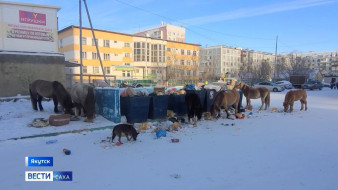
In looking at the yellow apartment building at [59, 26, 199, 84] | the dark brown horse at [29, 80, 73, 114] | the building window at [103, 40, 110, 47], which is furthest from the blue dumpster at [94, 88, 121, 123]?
the building window at [103, 40, 110, 47]

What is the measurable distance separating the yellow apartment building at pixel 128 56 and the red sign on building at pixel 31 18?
24700mm

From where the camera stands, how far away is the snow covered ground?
3.73 metres

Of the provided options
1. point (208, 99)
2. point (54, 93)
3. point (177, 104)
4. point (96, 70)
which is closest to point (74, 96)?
point (54, 93)

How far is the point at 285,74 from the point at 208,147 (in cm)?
6639

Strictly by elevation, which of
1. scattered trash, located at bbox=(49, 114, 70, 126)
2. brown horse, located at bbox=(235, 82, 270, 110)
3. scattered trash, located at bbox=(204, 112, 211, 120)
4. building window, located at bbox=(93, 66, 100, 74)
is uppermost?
building window, located at bbox=(93, 66, 100, 74)

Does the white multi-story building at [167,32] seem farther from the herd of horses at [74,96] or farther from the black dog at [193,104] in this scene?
the black dog at [193,104]

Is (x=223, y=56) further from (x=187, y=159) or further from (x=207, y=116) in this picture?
(x=187, y=159)

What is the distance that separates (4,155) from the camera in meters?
5.00

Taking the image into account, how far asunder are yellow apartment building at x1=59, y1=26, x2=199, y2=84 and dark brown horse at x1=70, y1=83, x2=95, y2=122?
32817mm

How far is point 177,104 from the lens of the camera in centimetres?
951

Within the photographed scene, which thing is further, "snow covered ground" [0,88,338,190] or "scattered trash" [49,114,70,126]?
"scattered trash" [49,114,70,126]

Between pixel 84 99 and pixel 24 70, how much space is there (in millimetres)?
9129

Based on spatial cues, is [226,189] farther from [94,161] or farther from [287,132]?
[287,132]

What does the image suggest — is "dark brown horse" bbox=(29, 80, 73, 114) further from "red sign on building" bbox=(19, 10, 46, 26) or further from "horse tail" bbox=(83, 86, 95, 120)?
"red sign on building" bbox=(19, 10, 46, 26)
